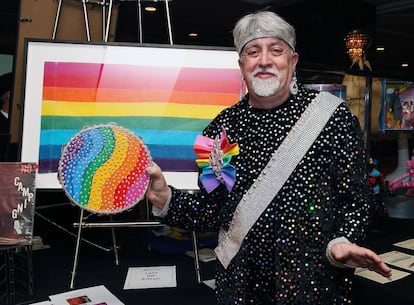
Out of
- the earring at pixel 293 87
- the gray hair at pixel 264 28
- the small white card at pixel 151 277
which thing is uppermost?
the gray hair at pixel 264 28

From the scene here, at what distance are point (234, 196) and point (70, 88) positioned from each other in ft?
3.03

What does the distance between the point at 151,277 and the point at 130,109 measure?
0.68 meters

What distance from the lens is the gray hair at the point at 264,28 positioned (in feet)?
3.53

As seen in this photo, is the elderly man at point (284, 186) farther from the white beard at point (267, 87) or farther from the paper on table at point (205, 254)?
the paper on table at point (205, 254)

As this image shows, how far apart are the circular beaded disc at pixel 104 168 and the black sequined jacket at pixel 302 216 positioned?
0.33 meters

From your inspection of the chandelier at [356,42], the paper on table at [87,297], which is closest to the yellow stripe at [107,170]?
the paper on table at [87,297]

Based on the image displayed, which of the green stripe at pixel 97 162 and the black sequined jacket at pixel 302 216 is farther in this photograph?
the green stripe at pixel 97 162

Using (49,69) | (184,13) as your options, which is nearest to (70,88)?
(49,69)

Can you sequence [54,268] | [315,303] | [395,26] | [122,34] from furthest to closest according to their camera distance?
1. [395,26]
2. [122,34]
3. [54,268]
4. [315,303]

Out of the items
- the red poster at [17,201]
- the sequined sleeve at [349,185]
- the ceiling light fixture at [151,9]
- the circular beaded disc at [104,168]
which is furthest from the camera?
the ceiling light fixture at [151,9]

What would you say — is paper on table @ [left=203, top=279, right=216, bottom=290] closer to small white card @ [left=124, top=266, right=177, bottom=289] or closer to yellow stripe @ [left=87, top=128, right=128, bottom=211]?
small white card @ [left=124, top=266, right=177, bottom=289]

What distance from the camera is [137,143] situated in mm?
1274

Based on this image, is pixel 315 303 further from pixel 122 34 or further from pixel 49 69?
pixel 122 34

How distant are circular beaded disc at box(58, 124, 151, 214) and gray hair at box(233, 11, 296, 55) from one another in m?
0.43
